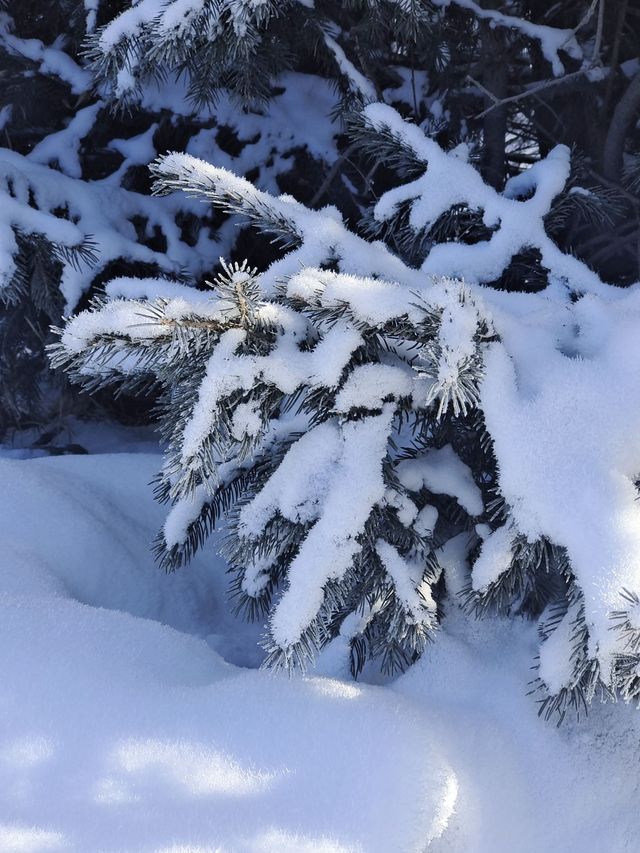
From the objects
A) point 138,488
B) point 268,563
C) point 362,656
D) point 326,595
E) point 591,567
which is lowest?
point 138,488

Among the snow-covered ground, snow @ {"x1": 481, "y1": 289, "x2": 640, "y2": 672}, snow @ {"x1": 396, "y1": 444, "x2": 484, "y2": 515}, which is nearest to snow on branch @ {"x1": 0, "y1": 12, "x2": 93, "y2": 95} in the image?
the snow-covered ground

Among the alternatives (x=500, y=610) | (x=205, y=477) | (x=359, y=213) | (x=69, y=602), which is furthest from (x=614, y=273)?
(x=69, y=602)

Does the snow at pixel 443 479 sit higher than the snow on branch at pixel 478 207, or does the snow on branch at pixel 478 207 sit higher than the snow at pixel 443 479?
the snow on branch at pixel 478 207

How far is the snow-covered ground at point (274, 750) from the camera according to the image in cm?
112

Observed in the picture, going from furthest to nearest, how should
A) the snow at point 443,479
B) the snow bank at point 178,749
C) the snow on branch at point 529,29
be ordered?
the snow on branch at point 529,29
the snow at point 443,479
the snow bank at point 178,749

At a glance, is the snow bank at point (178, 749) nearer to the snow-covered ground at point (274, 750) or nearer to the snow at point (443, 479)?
the snow-covered ground at point (274, 750)

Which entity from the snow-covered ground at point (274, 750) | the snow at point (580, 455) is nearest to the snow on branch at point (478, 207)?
the snow at point (580, 455)

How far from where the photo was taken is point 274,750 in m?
1.23

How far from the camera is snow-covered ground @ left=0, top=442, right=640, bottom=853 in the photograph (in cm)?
112

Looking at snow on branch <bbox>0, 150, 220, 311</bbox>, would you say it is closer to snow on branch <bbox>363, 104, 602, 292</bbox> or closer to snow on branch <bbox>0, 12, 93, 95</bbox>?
snow on branch <bbox>0, 12, 93, 95</bbox>

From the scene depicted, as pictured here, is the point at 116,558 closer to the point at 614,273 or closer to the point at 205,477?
the point at 205,477

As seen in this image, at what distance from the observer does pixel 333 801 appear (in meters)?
1.16

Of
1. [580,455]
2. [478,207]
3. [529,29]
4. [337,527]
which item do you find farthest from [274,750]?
[529,29]

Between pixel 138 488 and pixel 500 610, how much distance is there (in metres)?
1.15
